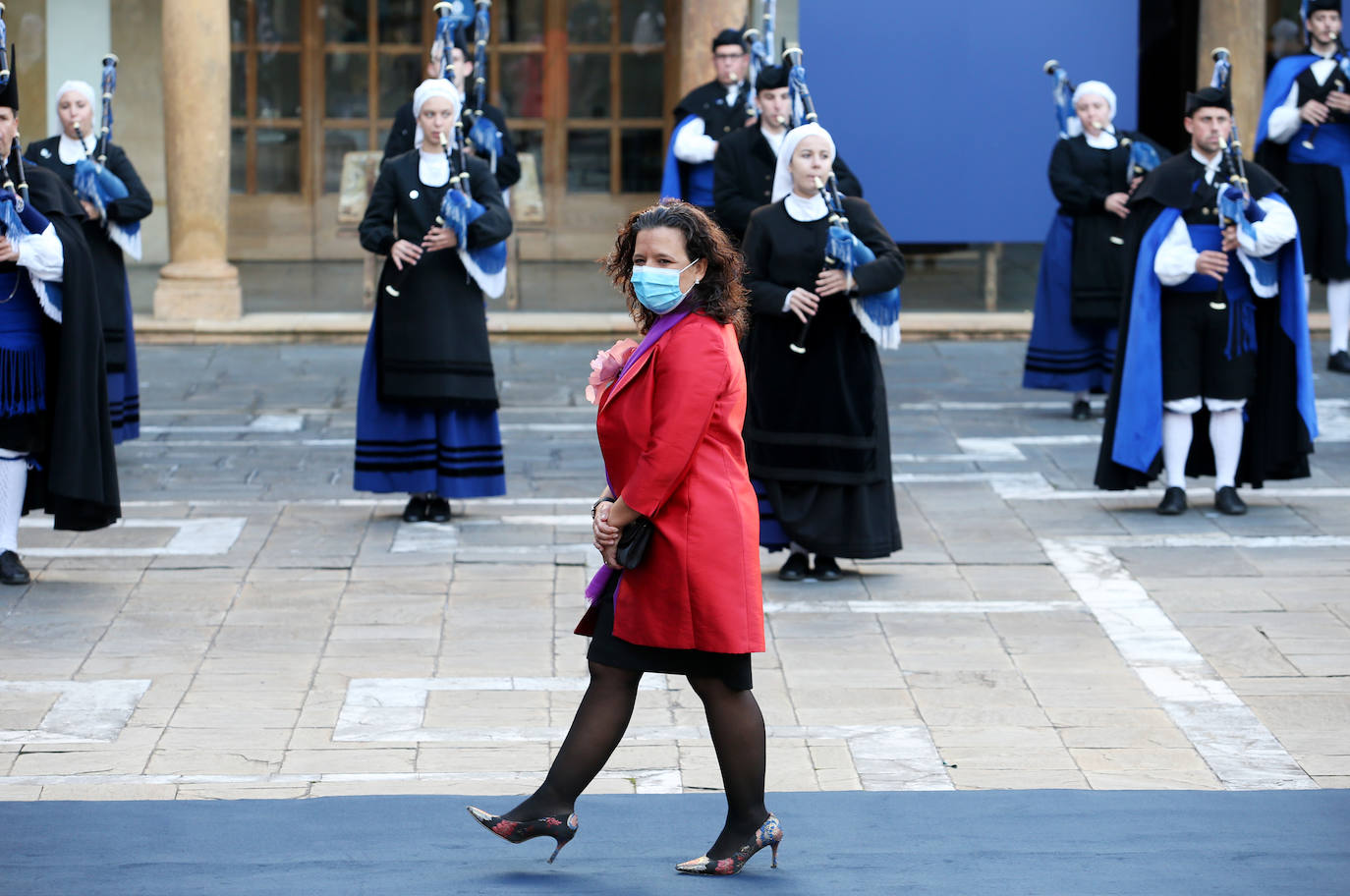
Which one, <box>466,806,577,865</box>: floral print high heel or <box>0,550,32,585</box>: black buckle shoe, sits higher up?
<box>466,806,577,865</box>: floral print high heel

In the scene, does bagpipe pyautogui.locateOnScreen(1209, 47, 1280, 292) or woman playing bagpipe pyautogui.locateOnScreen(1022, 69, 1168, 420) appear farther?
woman playing bagpipe pyautogui.locateOnScreen(1022, 69, 1168, 420)

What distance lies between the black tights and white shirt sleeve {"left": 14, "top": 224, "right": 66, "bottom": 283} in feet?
11.1

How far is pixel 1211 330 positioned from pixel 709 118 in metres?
3.33

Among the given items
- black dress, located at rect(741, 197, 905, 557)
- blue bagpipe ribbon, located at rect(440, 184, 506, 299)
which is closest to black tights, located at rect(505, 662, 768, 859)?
black dress, located at rect(741, 197, 905, 557)

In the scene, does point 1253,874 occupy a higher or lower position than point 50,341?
lower

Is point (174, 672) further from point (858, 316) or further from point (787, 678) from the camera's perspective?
point (858, 316)

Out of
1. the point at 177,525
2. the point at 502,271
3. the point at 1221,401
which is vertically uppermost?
the point at 502,271

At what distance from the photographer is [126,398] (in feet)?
31.3

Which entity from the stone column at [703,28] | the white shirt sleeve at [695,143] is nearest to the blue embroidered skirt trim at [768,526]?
the white shirt sleeve at [695,143]

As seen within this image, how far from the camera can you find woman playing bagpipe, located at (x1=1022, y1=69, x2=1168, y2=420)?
10617mm

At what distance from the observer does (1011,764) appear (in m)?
5.30

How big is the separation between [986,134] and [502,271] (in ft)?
22.7

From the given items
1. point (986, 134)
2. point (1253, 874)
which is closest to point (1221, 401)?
point (1253, 874)

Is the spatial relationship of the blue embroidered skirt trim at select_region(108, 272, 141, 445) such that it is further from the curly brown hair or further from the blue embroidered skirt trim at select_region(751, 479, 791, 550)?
the curly brown hair
